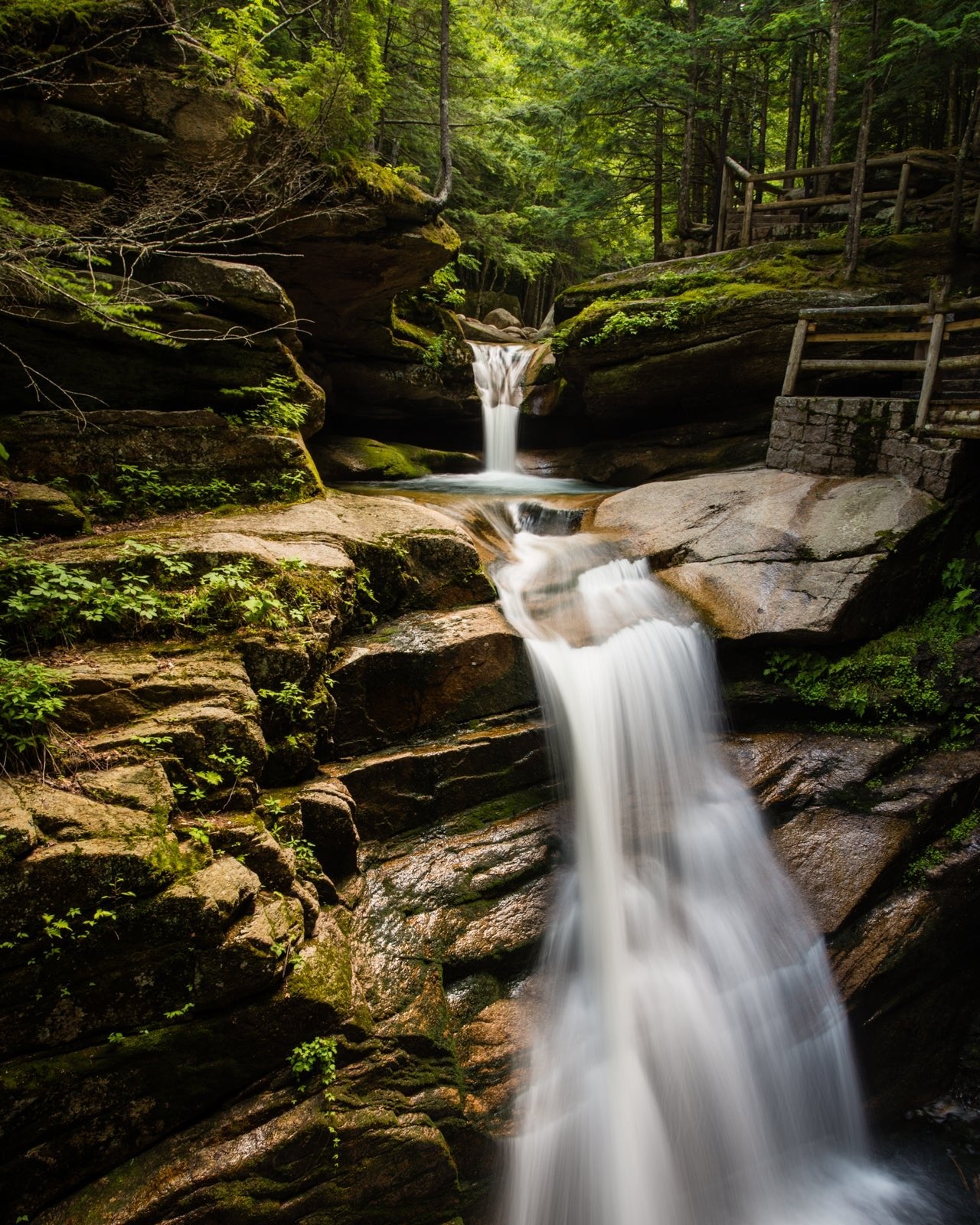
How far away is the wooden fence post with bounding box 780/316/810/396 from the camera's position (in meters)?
9.67

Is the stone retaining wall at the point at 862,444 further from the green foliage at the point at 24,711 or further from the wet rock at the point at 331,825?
the green foliage at the point at 24,711

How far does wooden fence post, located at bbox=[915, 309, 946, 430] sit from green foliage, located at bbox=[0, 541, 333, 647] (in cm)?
769

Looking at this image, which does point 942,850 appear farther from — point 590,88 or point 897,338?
point 590,88

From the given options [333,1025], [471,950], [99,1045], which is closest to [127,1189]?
[99,1045]

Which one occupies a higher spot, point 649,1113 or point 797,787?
point 797,787

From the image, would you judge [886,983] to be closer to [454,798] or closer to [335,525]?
[454,798]

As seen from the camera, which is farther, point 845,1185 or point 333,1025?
point 845,1185

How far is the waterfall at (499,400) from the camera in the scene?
14.2m

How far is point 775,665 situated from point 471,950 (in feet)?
14.2

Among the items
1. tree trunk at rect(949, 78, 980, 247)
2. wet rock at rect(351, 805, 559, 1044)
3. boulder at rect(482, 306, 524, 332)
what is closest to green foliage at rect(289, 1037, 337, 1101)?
wet rock at rect(351, 805, 559, 1044)

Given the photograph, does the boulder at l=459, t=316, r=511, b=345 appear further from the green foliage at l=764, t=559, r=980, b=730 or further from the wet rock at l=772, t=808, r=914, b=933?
the wet rock at l=772, t=808, r=914, b=933

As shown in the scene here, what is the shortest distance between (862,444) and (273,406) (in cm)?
749

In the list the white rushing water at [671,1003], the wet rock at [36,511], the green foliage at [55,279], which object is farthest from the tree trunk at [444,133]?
the white rushing water at [671,1003]

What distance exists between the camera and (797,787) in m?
6.34
